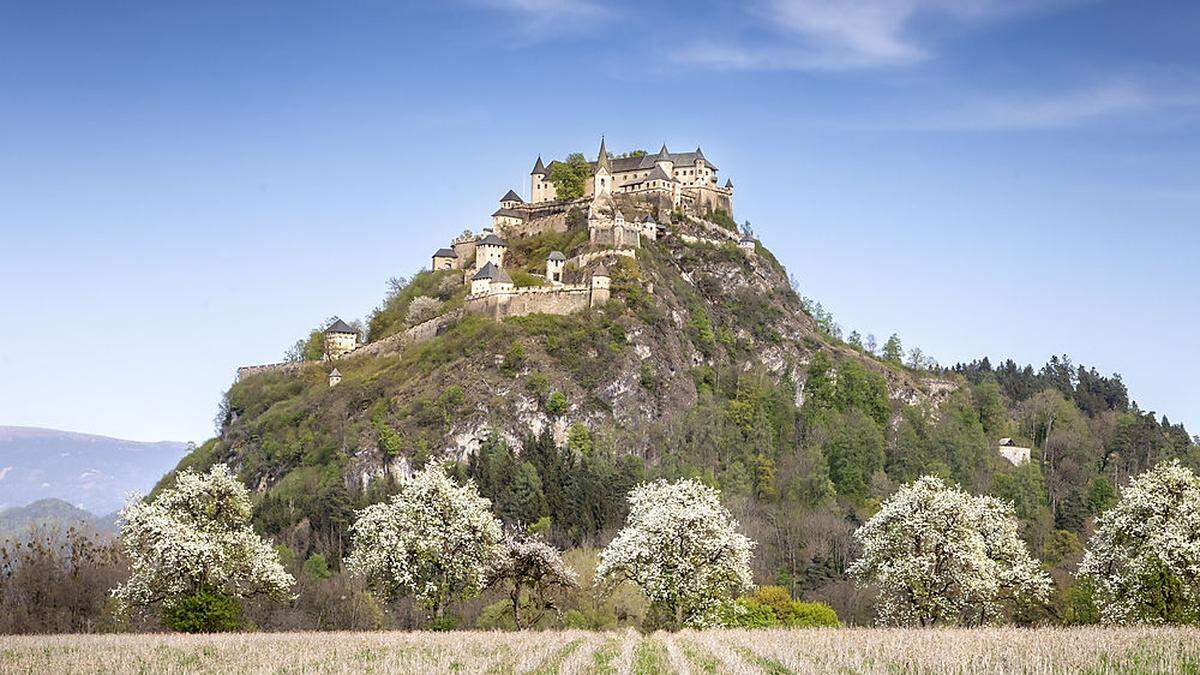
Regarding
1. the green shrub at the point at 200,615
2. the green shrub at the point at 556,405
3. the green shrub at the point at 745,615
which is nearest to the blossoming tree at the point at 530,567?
the green shrub at the point at 745,615

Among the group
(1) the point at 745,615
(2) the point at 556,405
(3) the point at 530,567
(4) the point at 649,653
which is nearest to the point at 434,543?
(3) the point at 530,567

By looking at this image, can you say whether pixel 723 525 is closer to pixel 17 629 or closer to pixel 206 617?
pixel 206 617

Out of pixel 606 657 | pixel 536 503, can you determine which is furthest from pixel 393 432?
pixel 606 657

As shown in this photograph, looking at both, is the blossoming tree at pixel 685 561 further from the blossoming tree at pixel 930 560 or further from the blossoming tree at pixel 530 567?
the blossoming tree at pixel 930 560

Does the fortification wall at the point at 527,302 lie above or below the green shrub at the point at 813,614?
above

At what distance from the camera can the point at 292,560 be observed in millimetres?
141750

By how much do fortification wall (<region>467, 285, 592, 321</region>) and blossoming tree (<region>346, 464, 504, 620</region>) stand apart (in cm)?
12167

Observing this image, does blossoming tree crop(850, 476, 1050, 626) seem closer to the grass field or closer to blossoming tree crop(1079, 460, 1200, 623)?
blossoming tree crop(1079, 460, 1200, 623)

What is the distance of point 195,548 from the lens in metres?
69.8

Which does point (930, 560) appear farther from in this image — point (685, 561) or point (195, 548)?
point (195, 548)

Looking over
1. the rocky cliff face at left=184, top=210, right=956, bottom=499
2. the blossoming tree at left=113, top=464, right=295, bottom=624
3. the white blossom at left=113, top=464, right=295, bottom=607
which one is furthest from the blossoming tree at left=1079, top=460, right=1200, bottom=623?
the rocky cliff face at left=184, top=210, right=956, bottom=499

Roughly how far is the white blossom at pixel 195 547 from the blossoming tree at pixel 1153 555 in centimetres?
4675

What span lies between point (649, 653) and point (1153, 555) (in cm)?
3375

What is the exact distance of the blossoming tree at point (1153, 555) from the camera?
223ft
